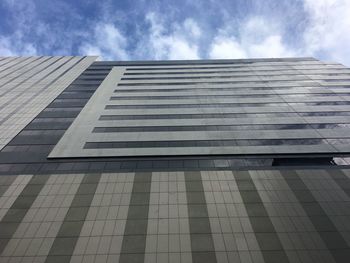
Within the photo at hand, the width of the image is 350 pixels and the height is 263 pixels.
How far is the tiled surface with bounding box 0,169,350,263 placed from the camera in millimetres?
18312

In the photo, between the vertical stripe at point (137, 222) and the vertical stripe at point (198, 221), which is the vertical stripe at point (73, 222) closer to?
the vertical stripe at point (137, 222)

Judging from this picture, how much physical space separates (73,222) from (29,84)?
36364 millimetres

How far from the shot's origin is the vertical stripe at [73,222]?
716 inches

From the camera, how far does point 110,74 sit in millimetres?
52625

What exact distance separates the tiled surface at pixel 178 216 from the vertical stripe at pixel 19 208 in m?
0.09

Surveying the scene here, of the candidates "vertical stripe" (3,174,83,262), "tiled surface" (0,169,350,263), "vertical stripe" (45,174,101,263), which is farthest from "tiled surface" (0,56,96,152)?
"vertical stripe" (45,174,101,263)

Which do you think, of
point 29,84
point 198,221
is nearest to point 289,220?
point 198,221

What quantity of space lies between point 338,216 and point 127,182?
20319 millimetres

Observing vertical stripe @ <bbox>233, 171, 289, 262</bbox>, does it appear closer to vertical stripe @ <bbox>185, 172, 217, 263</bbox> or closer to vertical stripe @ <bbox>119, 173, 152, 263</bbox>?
vertical stripe @ <bbox>185, 172, 217, 263</bbox>

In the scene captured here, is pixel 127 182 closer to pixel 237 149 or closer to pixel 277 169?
pixel 237 149

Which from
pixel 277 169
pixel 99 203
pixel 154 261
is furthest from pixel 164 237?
pixel 277 169

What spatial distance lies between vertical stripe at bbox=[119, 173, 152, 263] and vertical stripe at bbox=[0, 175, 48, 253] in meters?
9.55

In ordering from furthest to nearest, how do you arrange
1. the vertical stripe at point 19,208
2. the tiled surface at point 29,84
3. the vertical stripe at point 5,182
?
1. the tiled surface at point 29,84
2. the vertical stripe at point 5,182
3. the vertical stripe at point 19,208

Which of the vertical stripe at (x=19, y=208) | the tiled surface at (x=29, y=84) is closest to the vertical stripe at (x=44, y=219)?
the vertical stripe at (x=19, y=208)
